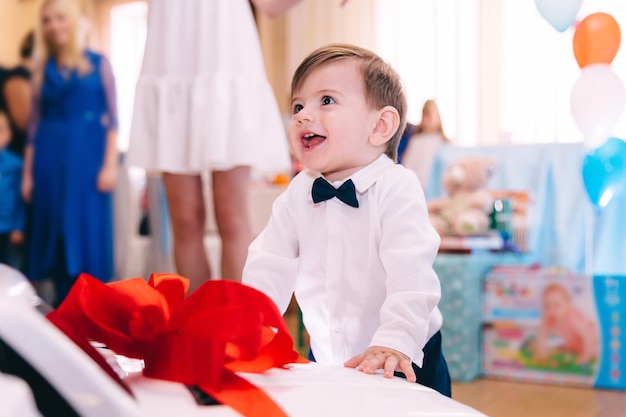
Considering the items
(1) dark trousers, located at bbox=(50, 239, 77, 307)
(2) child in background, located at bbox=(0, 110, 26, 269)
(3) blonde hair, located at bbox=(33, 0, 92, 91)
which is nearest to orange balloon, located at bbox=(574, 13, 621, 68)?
(3) blonde hair, located at bbox=(33, 0, 92, 91)

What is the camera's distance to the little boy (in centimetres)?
89

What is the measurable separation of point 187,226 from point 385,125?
2.66 feet

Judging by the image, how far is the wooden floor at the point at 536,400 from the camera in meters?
1.44

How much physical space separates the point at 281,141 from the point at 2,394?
1404 mm

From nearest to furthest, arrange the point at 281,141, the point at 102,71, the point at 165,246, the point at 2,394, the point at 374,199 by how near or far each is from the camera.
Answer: the point at 2,394 → the point at 374,199 → the point at 281,141 → the point at 102,71 → the point at 165,246

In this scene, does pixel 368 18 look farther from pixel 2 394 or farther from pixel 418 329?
pixel 2 394

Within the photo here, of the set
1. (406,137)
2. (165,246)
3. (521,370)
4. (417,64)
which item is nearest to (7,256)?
(165,246)

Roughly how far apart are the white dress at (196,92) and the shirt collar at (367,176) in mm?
694

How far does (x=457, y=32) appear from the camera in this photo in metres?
4.08

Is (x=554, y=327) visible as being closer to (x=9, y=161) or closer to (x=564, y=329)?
(x=564, y=329)

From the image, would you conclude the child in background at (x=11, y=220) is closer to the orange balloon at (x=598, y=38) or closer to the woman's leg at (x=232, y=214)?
the woman's leg at (x=232, y=214)

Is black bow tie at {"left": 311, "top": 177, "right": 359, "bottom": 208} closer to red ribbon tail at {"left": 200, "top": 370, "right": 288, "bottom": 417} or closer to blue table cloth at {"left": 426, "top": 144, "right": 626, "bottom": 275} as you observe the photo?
red ribbon tail at {"left": 200, "top": 370, "right": 288, "bottom": 417}

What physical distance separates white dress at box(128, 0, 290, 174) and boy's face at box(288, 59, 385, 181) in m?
0.70

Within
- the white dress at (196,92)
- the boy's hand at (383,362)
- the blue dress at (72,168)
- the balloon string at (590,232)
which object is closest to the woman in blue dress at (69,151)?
the blue dress at (72,168)
